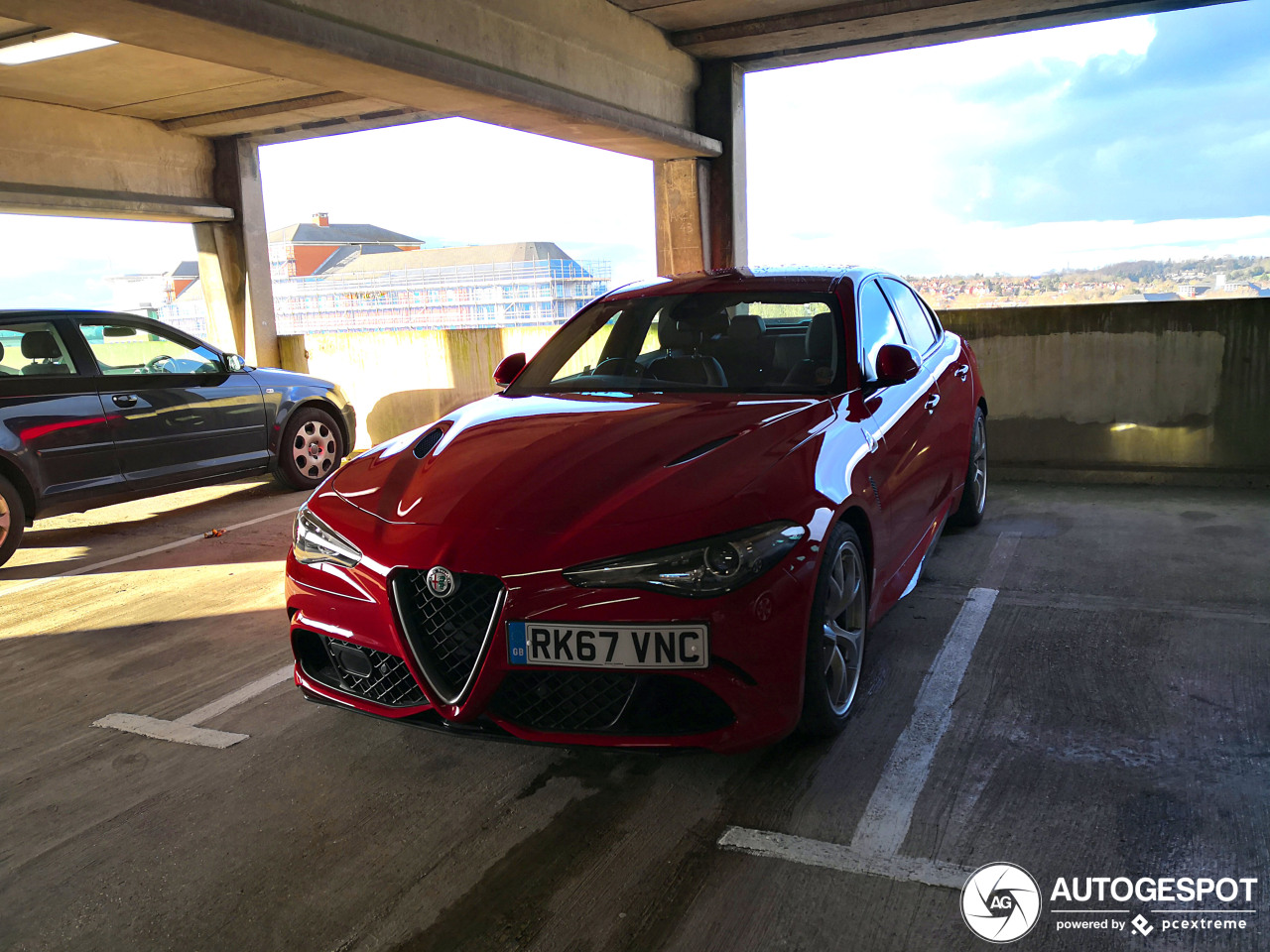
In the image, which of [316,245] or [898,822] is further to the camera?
[316,245]

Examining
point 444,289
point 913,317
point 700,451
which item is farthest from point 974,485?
point 444,289

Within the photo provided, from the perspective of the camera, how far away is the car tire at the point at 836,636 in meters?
2.58

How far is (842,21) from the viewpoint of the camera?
889cm

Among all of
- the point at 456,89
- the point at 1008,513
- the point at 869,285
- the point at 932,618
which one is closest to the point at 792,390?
the point at 869,285

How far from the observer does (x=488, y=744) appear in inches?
119

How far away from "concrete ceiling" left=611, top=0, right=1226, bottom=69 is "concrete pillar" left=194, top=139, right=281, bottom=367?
24.0 feet

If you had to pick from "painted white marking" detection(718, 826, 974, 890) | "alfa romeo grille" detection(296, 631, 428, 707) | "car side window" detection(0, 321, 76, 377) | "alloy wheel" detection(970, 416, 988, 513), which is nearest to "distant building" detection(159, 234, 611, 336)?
"car side window" detection(0, 321, 76, 377)

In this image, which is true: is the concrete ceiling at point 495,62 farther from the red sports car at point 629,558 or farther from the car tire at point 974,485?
the car tire at point 974,485

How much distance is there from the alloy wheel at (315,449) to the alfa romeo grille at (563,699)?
6.26 metres

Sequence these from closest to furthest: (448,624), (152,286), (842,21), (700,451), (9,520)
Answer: (448,624), (700,451), (9,520), (842,21), (152,286)

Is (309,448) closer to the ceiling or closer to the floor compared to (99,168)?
closer to the floor

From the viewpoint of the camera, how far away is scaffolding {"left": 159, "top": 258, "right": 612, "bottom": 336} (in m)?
102

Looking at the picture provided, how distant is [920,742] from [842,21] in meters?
8.12

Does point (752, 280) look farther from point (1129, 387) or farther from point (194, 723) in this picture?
point (1129, 387)
